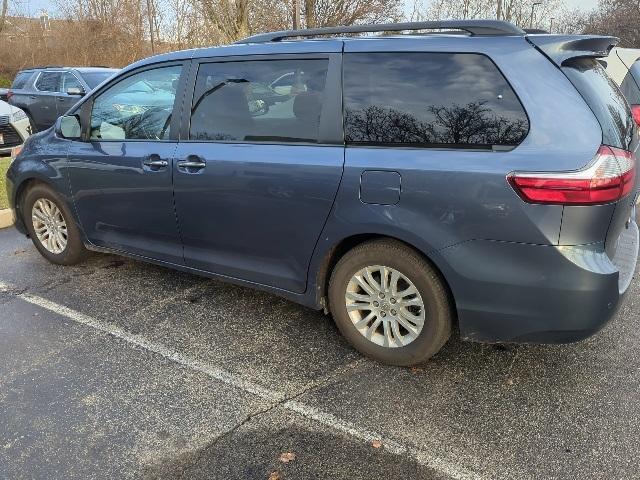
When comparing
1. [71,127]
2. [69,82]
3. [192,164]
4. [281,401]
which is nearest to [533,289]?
[281,401]

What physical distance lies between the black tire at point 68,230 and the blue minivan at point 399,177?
736mm

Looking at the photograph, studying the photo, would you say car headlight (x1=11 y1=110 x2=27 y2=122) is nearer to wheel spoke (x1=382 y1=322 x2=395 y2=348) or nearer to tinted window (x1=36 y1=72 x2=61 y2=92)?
tinted window (x1=36 y1=72 x2=61 y2=92)

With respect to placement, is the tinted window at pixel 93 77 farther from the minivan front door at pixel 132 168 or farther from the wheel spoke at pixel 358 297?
the wheel spoke at pixel 358 297

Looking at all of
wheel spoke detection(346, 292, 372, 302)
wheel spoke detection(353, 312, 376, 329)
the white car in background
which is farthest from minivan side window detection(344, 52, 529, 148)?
the white car in background

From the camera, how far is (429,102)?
2.88 metres

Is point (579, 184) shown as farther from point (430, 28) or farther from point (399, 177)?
point (430, 28)

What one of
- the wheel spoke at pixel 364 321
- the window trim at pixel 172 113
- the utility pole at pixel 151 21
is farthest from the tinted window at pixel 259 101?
the utility pole at pixel 151 21

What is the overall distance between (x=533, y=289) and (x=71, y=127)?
11.6ft

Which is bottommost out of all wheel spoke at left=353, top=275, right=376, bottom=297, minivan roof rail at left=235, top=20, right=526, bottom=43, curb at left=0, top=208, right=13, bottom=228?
curb at left=0, top=208, right=13, bottom=228

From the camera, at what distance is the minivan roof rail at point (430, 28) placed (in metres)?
2.85

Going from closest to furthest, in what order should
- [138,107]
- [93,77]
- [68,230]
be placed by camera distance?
[138,107] → [68,230] → [93,77]

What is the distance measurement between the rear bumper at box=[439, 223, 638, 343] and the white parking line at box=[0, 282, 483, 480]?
28.4 inches

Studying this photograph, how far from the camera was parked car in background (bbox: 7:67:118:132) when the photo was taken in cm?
1138

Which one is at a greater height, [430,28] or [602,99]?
[430,28]
